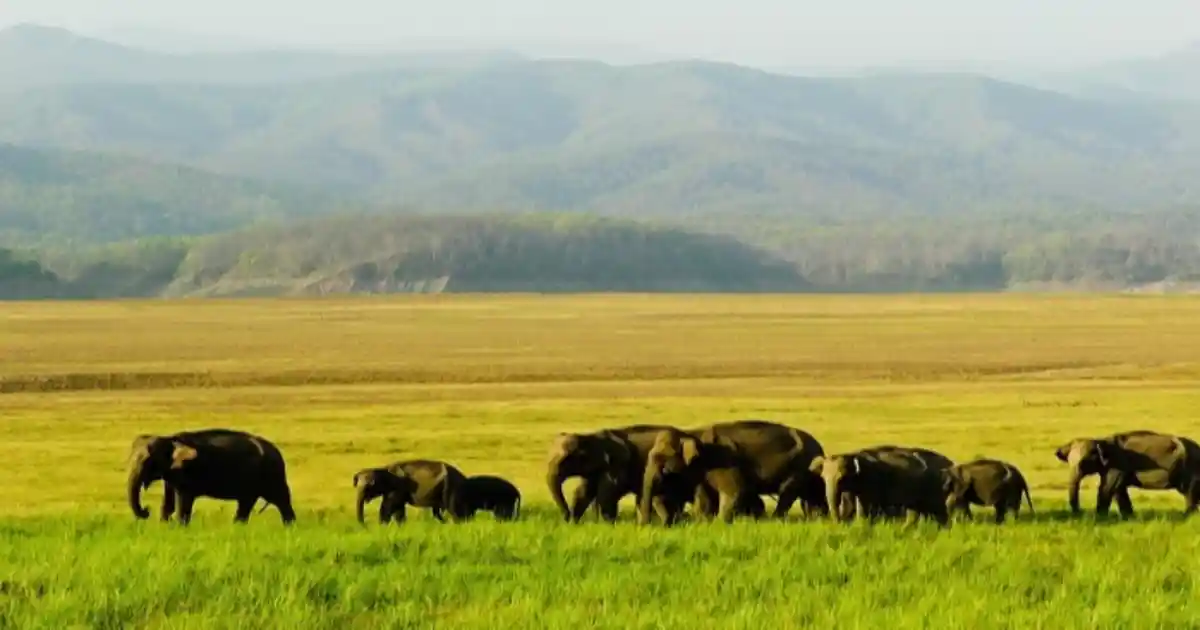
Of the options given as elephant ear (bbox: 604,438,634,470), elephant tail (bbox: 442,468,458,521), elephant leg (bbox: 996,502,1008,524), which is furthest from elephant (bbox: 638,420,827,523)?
elephant tail (bbox: 442,468,458,521)

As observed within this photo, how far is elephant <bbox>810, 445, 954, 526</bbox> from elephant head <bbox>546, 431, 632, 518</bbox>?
2159 mm

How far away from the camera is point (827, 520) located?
62.0 feet

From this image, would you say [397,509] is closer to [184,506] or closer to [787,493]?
[184,506]

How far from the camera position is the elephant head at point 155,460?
61.3 feet

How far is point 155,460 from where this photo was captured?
18.7 meters

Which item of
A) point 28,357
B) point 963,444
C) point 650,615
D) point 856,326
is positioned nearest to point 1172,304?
point 856,326

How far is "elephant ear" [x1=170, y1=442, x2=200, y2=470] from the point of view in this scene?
1868cm

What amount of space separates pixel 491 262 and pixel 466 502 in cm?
16057

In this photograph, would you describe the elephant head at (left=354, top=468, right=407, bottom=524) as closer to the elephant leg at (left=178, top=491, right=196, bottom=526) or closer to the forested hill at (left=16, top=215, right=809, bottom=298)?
the elephant leg at (left=178, top=491, right=196, bottom=526)

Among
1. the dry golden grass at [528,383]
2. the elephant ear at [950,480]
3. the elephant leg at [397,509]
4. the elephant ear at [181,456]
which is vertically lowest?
the dry golden grass at [528,383]

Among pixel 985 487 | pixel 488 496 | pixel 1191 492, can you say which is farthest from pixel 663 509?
pixel 1191 492

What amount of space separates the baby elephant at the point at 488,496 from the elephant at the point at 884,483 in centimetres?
353

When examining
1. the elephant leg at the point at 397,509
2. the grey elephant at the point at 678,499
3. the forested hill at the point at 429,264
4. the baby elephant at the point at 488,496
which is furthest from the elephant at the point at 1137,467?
the forested hill at the point at 429,264

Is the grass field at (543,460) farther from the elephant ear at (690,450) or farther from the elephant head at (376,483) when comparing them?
the elephant ear at (690,450)
